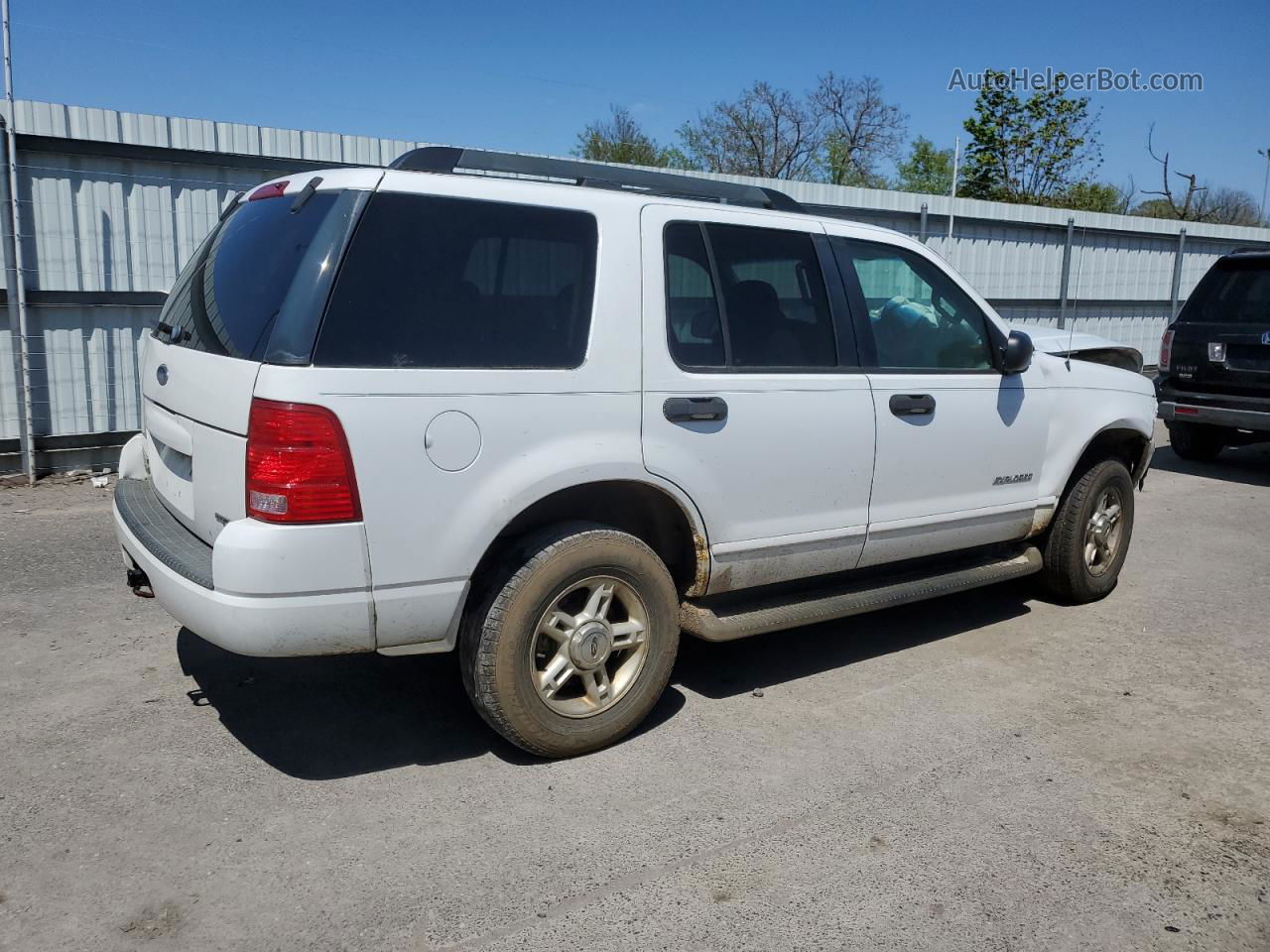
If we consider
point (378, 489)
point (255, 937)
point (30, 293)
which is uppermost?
point (30, 293)

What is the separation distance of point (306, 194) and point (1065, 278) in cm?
1476

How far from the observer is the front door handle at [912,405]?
175 inches

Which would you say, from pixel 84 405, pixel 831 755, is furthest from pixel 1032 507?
pixel 84 405

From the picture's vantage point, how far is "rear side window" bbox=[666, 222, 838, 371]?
3889mm

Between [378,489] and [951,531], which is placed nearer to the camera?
[378,489]

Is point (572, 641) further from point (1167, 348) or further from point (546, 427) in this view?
point (1167, 348)

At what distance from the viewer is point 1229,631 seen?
5.37 meters

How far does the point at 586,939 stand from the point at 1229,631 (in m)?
4.18

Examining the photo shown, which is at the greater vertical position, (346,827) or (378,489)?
(378,489)

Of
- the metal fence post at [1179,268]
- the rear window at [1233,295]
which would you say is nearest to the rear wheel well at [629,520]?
the rear window at [1233,295]

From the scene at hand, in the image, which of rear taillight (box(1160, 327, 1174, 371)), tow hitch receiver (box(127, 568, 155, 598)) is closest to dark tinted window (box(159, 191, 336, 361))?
tow hitch receiver (box(127, 568, 155, 598))

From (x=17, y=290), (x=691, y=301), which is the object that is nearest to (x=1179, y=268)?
(x=691, y=301)

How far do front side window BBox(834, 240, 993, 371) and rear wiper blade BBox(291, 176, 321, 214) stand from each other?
7.18 feet

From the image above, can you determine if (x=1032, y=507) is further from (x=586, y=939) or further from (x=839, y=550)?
(x=586, y=939)
